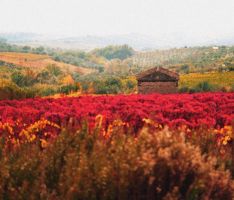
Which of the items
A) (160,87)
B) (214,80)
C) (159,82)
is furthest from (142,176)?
(214,80)

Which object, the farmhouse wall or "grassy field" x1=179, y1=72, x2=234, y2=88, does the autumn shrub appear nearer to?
the farmhouse wall

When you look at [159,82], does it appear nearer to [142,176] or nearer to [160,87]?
[160,87]

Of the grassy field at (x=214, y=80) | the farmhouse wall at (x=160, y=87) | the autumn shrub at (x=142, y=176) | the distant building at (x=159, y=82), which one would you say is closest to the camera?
the autumn shrub at (x=142, y=176)

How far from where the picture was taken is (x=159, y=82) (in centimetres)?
3228

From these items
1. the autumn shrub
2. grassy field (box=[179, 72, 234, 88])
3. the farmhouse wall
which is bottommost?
grassy field (box=[179, 72, 234, 88])

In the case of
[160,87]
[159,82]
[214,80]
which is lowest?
[214,80]

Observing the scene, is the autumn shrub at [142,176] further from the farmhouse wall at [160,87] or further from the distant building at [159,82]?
the farmhouse wall at [160,87]

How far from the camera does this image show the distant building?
1272 inches

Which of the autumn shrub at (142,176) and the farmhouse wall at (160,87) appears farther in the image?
the farmhouse wall at (160,87)

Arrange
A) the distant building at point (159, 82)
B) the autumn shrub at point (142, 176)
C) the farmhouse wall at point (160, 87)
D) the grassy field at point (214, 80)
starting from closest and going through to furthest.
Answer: the autumn shrub at point (142, 176) → the distant building at point (159, 82) → the farmhouse wall at point (160, 87) → the grassy field at point (214, 80)

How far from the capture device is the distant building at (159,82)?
32.3 m

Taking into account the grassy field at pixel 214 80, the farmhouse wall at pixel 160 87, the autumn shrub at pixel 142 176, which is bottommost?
the grassy field at pixel 214 80

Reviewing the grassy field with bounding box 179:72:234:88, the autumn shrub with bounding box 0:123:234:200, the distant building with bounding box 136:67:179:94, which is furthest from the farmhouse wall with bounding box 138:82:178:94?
the grassy field with bounding box 179:72:234:88

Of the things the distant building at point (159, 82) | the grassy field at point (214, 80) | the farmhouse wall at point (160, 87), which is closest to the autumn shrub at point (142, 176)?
the distant building at point (159, 82)
